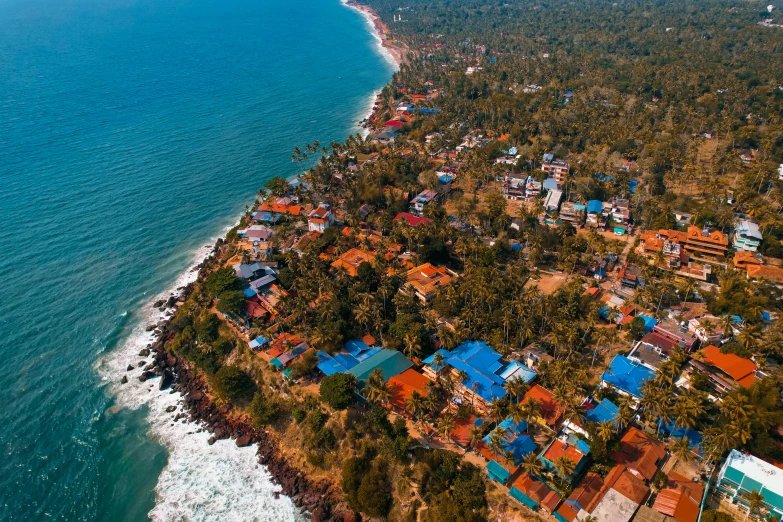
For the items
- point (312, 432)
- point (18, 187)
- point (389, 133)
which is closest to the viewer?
point (312, 432)

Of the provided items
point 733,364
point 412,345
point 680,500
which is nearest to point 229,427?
point 412,345

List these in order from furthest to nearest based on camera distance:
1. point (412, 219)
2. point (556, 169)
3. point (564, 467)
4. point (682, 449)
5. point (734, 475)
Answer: point (556, 169)
point (412, 219)
point (682, 449)
point (564, 467)
point (734, 475)

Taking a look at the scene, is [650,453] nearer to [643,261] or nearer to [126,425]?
[643,261]

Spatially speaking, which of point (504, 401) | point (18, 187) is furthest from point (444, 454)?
point (18, 187)

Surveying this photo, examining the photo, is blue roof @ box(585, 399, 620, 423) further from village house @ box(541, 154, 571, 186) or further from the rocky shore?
village house @ box(541, 154, 571, 186)

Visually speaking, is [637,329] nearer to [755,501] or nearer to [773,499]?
[773,499]

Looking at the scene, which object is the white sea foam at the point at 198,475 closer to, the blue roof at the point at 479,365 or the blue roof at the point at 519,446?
the blue roof at the point at 519,446

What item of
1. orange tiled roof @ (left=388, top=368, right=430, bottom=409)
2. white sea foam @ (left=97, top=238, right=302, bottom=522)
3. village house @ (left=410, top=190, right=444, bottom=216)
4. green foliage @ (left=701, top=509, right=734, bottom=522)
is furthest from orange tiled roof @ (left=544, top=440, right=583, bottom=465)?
village house @ (left=410, top=190, right=444, bottom=216)
